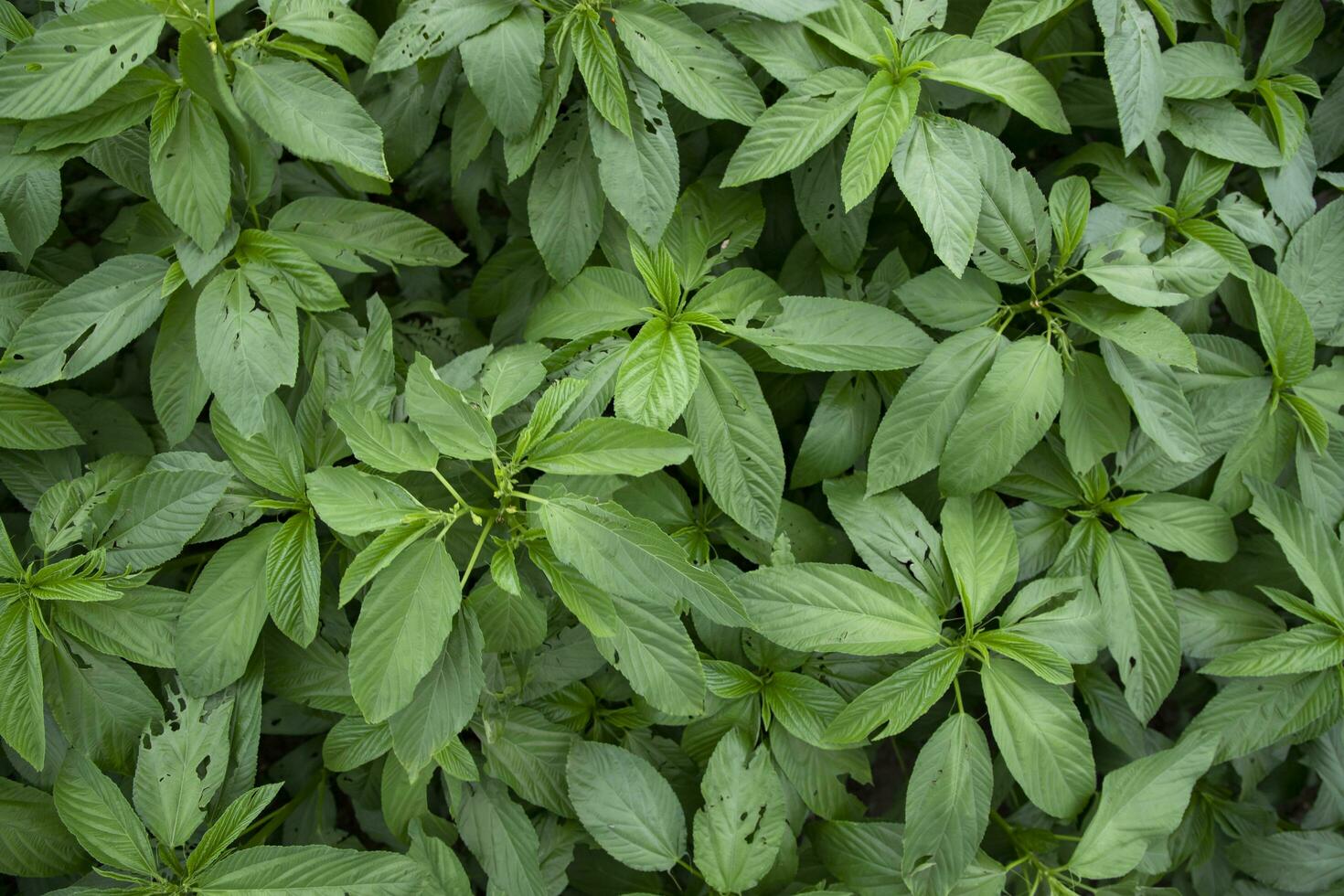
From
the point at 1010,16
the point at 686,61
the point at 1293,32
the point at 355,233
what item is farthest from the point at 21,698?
the point at 1293,32

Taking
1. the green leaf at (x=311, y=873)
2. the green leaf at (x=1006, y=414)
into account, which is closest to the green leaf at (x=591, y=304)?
the green leaf at (x=1006, y=414)

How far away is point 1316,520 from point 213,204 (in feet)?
6.97

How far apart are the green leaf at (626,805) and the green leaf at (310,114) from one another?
1.12 m

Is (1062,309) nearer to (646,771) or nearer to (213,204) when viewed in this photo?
(646,771)

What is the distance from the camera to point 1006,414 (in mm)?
1605

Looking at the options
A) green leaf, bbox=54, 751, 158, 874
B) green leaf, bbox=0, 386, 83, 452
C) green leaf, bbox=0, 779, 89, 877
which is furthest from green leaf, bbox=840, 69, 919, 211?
green leaf, bbox=0, 779, 89, 877

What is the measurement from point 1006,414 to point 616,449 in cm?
72

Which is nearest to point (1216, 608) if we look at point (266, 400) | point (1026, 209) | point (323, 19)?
point (1026, 209)

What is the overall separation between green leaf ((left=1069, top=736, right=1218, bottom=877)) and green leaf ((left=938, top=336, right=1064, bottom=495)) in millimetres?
637

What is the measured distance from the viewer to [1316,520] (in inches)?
69.4

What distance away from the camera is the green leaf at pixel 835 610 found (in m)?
1.61

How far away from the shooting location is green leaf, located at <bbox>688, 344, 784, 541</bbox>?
1.60 meters

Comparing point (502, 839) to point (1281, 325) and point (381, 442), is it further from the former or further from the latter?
point (1281, 325)

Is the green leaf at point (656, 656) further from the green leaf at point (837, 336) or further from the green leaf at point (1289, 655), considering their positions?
the green leaf at point (1289, 655)
